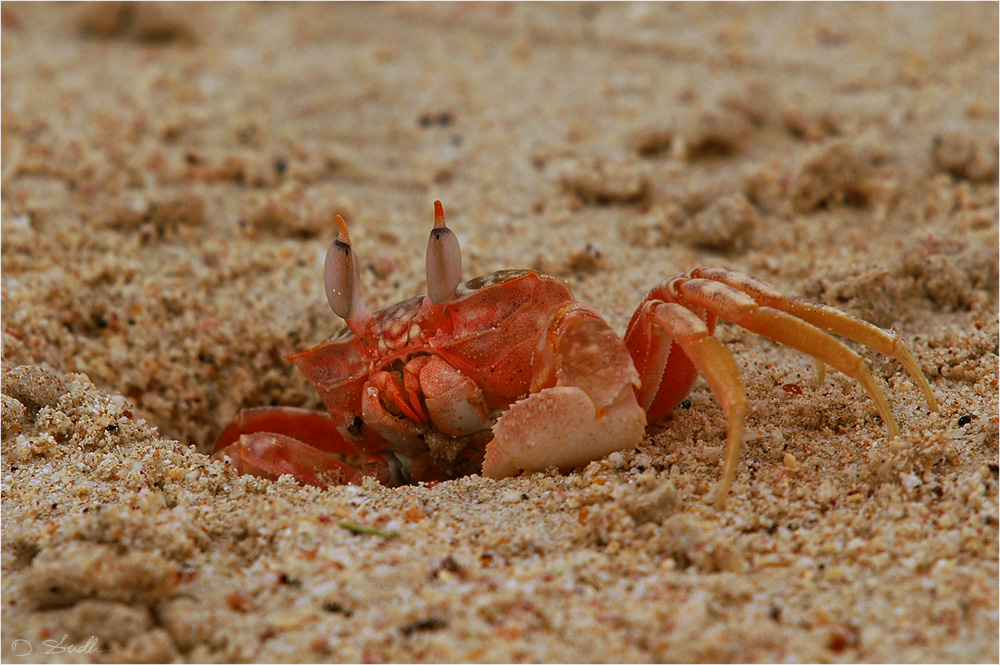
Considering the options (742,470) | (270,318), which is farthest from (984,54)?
(270,318)

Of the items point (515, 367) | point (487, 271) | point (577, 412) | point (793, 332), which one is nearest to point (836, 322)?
point (793, 332)

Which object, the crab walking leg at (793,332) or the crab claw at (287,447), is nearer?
the crab walking leg at (793,332)

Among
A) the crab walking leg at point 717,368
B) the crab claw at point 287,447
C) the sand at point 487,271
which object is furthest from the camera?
the crab claw at point 287,447

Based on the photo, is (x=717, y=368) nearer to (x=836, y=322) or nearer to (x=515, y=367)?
(x=836, y=322)

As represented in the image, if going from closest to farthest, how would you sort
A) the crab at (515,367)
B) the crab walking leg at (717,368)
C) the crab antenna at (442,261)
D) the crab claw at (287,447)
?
1. the crab walking leg at (717,368)
2. the crab at (515,367)
3. the crab antenna at (442,261)
4. the crab claw at (287,447)

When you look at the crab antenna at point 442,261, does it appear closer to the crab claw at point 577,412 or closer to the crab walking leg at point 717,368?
the crab claw at point 577,412

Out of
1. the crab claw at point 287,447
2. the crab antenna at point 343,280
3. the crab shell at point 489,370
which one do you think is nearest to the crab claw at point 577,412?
the crab shell at point 489,370

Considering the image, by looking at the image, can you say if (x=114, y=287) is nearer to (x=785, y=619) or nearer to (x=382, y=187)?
(x=382, y=187)

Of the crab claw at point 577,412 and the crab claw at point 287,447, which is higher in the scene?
the crab claw at point 577,412
